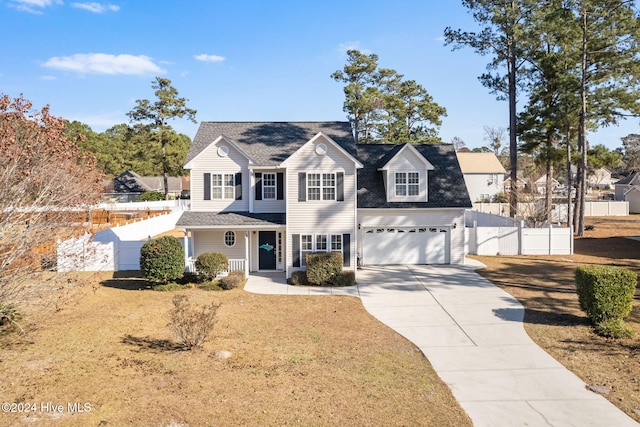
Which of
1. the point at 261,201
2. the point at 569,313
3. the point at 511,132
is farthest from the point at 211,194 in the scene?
the point at 511,132

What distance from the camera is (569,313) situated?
13.5 metres

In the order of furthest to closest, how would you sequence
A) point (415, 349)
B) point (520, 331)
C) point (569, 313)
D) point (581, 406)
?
point (569, 313) → point (520, 331) → point (415, 349) → point (581, 406)

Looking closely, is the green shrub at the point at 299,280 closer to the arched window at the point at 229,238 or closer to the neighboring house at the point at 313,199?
the neighboring house at the point at 313,199

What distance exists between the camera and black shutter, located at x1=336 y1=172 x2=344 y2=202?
63.1ft

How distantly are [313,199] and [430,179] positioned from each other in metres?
7.35

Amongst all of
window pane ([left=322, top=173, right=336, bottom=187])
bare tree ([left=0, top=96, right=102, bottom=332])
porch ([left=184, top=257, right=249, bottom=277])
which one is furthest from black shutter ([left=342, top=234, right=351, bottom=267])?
bare tree ([left=0, top=96, right=102, bottom=332])

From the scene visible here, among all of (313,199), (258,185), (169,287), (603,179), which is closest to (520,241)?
(313,199)

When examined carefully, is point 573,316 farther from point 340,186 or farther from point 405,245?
point 340,186

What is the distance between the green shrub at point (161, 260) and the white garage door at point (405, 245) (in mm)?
9479

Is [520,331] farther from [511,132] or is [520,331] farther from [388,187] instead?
[511,132]

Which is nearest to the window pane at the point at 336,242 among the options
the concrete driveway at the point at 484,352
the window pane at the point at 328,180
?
the concrete driveway at the point at 484,352

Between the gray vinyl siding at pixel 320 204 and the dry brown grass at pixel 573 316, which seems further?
the gray vinyl siding at pixel 320 204

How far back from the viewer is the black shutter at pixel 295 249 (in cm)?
1912

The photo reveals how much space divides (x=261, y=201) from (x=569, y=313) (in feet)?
44.4
